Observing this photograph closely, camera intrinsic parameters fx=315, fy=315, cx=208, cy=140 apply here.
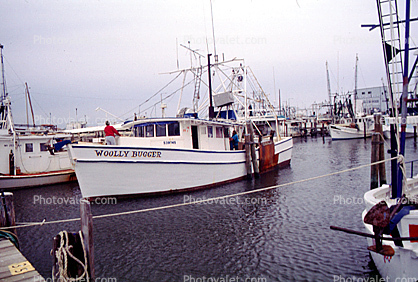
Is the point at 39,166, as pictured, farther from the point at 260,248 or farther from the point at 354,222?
the point at 354,222

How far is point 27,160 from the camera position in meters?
21.0

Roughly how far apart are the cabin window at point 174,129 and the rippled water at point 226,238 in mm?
3030

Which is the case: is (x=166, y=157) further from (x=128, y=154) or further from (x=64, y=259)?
(x=64, y=259)

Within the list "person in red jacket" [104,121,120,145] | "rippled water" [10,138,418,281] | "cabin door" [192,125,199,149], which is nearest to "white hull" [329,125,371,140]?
"rippled water" [10,138,418,281]

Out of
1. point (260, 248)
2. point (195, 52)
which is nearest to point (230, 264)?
point (260, 248)

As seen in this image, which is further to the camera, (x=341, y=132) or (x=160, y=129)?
(x=341, y=132)

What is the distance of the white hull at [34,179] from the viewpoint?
1909cm

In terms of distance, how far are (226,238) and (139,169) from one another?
18.5 ft

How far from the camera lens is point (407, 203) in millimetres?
5496

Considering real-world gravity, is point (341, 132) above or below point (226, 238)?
above

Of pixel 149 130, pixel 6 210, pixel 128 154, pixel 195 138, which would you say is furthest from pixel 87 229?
pixel 195 138

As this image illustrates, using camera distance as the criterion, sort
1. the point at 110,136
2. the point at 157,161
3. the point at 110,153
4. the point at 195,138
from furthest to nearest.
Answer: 1. the point at 195,138
2. the point at 157,161
3. the point at 110,136
4. the point at 110,153

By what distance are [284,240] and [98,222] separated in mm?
6224

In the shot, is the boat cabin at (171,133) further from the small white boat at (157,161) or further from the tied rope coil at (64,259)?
the tied rope coil at (64,259)
